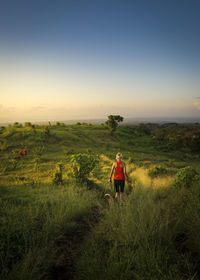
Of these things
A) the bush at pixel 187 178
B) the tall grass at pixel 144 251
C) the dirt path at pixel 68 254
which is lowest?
the dirt path at pixel 68 254

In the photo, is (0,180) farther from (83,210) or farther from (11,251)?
(11,251)

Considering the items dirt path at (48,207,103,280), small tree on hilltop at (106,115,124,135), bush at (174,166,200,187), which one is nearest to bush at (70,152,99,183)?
dirt path at (48,207,103,280)

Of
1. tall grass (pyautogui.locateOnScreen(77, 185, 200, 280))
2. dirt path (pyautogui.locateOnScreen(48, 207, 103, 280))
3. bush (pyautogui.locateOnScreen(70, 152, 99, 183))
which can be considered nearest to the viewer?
tall grass (pyautogui.locateOnScreen(77, 185, 200, 280))

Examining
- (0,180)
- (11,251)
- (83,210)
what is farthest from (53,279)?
(0,180)

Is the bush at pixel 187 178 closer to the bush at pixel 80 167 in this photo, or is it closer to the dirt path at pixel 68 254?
the dirt path at pixel 68 254

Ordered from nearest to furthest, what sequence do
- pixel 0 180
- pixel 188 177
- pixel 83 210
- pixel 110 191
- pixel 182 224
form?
pixel 182 224
pixel 83 210
pixel 188 177
pixel 110 191
pixel 0 180

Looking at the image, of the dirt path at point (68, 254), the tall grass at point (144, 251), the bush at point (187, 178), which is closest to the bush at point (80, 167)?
the dirt path at point (68, 254)

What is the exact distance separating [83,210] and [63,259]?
9.08ft

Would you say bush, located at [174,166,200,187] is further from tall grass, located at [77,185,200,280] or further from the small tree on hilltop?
the small tree on hilltop

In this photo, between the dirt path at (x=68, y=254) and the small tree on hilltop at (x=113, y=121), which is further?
the small tree on hilltop at (x=113, y=121)

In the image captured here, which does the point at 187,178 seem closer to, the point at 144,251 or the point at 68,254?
the point at 144,251

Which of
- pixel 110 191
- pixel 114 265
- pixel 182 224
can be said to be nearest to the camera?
pixel 114 265

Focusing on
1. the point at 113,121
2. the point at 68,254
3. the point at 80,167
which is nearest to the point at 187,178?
the point at 68,254

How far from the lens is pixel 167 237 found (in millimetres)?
3758
